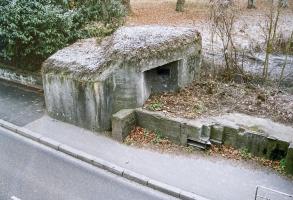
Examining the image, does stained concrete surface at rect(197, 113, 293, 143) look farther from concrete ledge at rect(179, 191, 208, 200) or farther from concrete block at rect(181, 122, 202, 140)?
concrete ledge at rect(179, 191, 208, 200)

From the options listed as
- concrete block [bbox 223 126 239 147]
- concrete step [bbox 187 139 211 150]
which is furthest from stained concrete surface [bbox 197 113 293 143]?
concrete step [bbox 187 139 211 150]

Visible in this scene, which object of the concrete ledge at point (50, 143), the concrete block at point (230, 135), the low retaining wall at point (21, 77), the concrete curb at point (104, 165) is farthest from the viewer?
the low retaining wall at point (21, 77)

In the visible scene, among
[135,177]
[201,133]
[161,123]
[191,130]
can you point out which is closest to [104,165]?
[135,177]

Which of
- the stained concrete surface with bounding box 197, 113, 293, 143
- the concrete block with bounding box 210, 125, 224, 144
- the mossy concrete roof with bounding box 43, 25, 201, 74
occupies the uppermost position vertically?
the mossy concrete roof with bounding box 43, 25, 201, 74

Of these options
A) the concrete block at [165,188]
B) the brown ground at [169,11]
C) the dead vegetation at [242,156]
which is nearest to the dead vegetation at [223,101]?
the dead vegetation at [242,156]

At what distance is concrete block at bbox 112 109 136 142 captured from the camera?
11.6 metres

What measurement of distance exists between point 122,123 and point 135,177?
81.0 inches

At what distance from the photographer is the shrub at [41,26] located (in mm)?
14250

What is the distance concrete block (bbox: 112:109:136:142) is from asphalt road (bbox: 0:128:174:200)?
1.46 m

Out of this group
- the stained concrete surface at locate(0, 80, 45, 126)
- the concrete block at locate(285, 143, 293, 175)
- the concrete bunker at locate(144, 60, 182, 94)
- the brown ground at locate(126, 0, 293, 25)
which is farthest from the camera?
the brown ground at locate(126, 0, 293, 25)

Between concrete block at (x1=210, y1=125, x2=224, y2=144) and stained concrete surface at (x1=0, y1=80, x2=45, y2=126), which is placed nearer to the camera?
concrete block at (x1=210, y1=125, x2=224, y2=144)

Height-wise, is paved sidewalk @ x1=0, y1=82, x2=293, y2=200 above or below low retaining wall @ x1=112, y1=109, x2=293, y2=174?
below

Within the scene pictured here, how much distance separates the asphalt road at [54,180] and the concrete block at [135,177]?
0.42ft

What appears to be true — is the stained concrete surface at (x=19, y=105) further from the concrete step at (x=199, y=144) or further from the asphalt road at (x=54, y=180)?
the concrete step at (x=199, y=144)
